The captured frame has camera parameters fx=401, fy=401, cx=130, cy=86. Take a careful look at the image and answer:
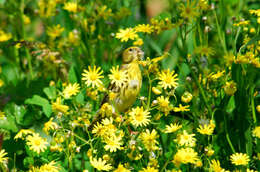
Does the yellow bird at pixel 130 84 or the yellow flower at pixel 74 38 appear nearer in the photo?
the yellow bird at pixel 130 84

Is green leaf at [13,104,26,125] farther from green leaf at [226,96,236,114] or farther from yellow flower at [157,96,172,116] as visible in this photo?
green leaf at [226,96,236,114]

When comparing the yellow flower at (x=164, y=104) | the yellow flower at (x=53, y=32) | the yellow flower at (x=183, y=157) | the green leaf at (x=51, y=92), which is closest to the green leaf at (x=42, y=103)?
the green leaf at (x=51, y=92)

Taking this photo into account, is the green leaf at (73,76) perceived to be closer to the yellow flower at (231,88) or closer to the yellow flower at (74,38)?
the yellow flower at (74,38)

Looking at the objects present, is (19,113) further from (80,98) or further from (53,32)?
(53,32)

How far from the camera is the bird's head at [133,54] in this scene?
1826 millimetres

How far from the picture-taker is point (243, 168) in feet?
5.68

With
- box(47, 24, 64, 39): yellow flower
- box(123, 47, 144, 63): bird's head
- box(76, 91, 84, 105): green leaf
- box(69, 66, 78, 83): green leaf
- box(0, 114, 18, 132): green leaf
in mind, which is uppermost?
box(47, 24, 64, 39): yellow flower

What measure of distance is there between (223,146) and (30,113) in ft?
3.69

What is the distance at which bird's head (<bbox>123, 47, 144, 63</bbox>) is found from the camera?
5.99 feet

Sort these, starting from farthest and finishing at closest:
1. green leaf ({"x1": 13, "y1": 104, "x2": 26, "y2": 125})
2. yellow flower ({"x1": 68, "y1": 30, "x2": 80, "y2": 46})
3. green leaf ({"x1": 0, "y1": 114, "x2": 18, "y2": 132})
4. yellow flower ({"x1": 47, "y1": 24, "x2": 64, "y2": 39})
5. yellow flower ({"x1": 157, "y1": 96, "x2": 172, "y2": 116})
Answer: yellow flower ({"x1": 47, "y1": 24, "x2": 64, "y2": 39}) → yellow flower ({"x1": 68, "y1": 30, "x2": 80, "y2": 46}) → green leaf ({"x1": 13, "y1": 104, "x2": 26, "y2": 125}) → green leaf ({"x1": 0, "y1": 114, "x2": 18, "y2": 132}) → yellow flower ({"x1": 157, "y1": 96, "x2": 172, "y2": 116})

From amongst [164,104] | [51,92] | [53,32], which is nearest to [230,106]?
[164,104]

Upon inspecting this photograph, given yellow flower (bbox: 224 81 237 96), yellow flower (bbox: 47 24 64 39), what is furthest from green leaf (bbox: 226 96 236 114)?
yellow flower (bbox: 47 24 64 39)

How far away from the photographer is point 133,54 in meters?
1.93

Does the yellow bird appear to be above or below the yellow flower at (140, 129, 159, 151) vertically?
above
